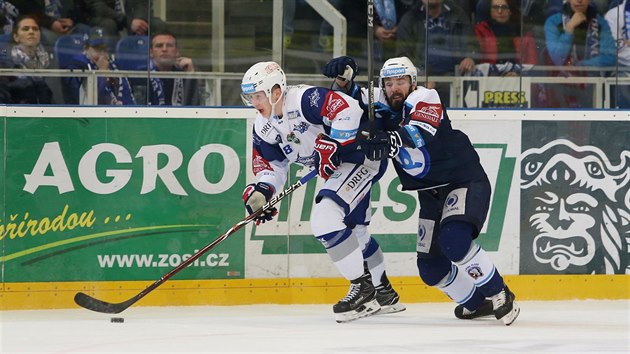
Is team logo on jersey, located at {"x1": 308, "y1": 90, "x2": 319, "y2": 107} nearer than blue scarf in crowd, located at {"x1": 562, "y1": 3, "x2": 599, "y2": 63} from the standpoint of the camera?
Yes

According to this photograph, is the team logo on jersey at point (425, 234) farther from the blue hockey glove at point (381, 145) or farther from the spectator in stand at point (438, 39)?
the spectator in stand at point (438, 39)

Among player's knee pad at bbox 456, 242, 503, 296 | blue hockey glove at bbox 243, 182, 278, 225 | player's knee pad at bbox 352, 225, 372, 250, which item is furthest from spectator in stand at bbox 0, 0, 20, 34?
player's knee pad at bbox 456, 242, 503, 296

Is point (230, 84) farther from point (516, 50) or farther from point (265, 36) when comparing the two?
point (516, 50)

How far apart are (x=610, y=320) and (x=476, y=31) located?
1794 mm

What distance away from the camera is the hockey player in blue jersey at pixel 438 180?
5371 millimetres

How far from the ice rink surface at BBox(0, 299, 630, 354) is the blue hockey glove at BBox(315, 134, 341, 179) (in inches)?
25.2

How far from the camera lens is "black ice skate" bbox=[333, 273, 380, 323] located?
5.56m

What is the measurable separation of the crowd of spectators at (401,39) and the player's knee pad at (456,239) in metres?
1.42

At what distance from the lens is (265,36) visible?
657 cm

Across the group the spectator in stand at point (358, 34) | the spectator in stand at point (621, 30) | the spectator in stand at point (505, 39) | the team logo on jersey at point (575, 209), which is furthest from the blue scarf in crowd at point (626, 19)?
the spectator in stand at point (358, 34)

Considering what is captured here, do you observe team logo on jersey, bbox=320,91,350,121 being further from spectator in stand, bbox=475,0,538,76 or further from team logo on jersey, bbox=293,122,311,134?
spectator in stand, bbox=475,0,538,76

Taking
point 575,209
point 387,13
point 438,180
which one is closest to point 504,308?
point 438,180

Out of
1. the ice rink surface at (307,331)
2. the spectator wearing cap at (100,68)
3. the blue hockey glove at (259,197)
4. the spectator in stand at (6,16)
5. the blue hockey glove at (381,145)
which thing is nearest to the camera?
the ice rink surface at (307,331)

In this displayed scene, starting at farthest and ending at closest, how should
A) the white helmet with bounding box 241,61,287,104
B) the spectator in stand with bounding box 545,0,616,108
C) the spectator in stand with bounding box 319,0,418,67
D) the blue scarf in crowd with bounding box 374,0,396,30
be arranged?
the spectator in stand with bounding box 545,0,616,108 → the blue scarf in crowd with bounding box 374,0,396,30 → the spectator in stand with bounding box 319,0,418,67 → the white helmet with bounding box 241,61,287,104
